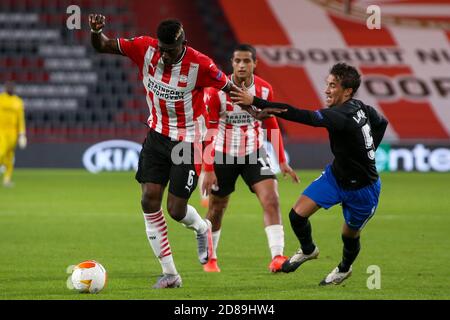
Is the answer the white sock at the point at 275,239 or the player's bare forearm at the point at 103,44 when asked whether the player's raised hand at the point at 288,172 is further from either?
the player's bare forearm at the point at 103,44

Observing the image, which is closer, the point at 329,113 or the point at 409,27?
the point at 329,113

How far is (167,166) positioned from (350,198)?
1.43 m

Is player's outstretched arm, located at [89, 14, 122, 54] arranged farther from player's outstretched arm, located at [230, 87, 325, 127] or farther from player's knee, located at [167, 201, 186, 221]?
player's knee, located at [167, 201, 186, 221]

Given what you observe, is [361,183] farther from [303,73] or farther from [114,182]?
[303,73]

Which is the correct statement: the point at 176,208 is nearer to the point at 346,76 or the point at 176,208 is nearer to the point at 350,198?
the point at 350,198

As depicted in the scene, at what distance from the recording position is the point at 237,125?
9.24m

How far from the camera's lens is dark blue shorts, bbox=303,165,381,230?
7.65m

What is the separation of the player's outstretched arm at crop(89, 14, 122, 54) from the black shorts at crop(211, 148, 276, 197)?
1.87 meters

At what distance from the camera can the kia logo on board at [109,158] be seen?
23109 millimetres
